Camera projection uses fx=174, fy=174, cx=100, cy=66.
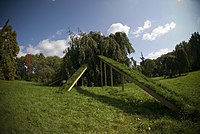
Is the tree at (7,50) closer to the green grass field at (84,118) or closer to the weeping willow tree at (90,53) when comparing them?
the green grass field at (84,118)

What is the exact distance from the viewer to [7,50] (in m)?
3.48

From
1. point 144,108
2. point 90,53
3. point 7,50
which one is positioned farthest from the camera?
point 90,53

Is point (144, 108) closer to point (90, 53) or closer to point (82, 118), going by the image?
point (82, 118)

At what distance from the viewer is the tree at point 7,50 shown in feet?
10.8

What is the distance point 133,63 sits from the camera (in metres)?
14.9

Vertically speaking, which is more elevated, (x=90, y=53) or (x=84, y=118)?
(x=90, y=53)

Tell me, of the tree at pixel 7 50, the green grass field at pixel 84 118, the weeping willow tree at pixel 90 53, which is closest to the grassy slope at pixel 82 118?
the green grass field at pixel 84 118

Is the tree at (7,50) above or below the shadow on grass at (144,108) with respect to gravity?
above

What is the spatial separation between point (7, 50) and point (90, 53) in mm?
9176

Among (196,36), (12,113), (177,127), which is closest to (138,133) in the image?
(177,127)

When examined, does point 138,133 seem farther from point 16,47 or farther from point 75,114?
point 16,47

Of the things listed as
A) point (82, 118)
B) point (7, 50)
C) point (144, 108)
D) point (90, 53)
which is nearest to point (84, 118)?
point (82, 118)

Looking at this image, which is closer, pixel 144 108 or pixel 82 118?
pixel 82 118

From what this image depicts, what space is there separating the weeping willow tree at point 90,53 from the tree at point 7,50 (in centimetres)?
826
